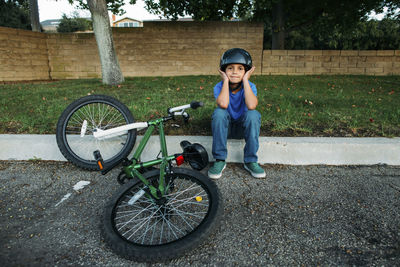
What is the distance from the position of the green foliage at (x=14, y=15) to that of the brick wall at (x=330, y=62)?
20768 mm

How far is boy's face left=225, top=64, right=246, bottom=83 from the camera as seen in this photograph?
2.77 meters

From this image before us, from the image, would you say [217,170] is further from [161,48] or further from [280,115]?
[161,48]

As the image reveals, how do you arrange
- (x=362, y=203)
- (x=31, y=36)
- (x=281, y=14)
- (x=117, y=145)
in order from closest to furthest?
(x=362, y=203) → (x=117, y=145) → (x=31, y=36) → (x=281, y=14)

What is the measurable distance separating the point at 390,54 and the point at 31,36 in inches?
620

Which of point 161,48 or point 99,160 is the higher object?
point 161,48

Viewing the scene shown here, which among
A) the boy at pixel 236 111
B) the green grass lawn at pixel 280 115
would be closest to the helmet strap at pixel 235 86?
the boy at pixel 236 111

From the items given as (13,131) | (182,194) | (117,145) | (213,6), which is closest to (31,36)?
(213,6)

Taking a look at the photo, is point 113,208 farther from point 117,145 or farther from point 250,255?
point 117,145

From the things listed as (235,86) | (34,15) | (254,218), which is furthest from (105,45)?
(34,15)

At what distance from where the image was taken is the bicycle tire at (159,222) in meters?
1.59

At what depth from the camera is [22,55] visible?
10695mm

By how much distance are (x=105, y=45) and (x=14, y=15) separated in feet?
71.3

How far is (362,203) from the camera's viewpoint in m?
2.18

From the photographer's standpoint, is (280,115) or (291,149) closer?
(291,149)
